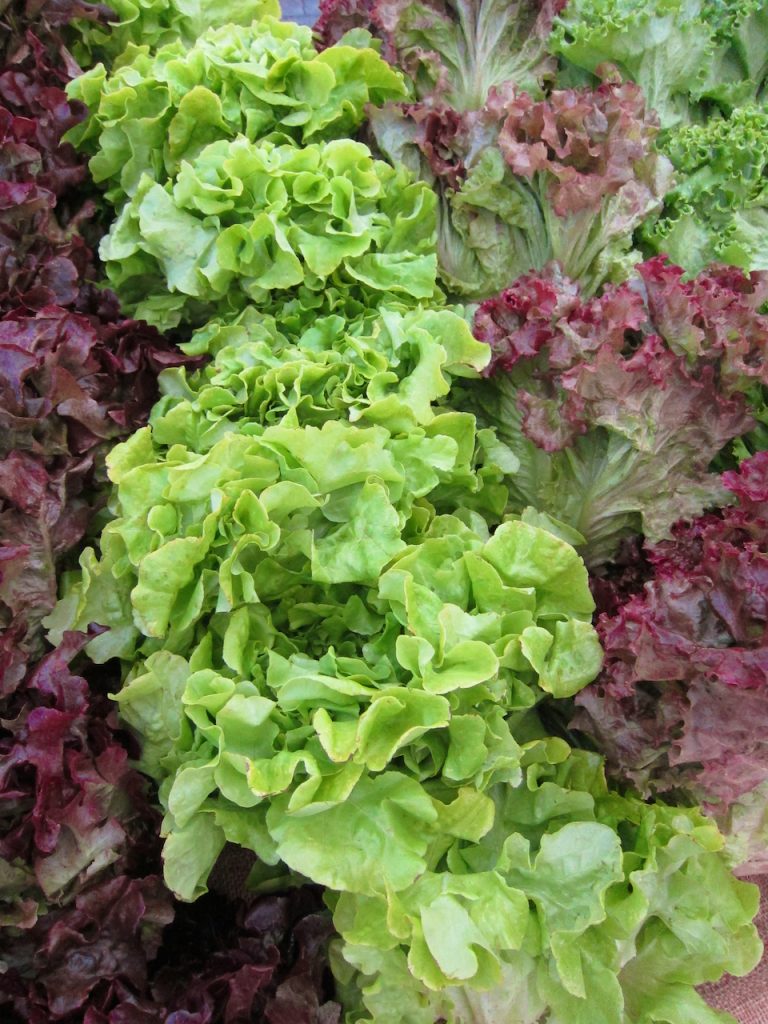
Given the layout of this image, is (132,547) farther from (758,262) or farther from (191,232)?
(758,262)

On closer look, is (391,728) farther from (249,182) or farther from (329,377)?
(249,182)

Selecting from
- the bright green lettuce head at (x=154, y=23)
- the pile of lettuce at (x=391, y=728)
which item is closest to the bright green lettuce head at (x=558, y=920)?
the pile of lettuce at (x=391, y=728)

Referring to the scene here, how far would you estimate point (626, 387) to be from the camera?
153 cm

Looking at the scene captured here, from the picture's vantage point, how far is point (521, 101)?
5.77ft

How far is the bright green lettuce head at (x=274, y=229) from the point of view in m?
1.73

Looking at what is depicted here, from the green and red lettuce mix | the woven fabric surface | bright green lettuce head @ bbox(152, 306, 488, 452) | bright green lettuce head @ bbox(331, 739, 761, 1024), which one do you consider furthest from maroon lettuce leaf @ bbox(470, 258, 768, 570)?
the woven fabric surface

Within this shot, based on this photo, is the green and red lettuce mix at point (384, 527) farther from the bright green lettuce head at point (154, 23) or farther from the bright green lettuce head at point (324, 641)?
the bright green lettuce head at point (154, 23)

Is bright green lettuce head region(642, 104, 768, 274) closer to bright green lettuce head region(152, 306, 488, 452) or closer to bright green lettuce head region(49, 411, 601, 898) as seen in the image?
bright green lettuce head region(152, 306, 488, 452)

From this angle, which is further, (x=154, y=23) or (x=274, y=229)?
(x=154, y=23)

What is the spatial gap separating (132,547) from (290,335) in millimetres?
579

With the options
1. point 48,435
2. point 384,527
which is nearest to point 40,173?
point 48,435

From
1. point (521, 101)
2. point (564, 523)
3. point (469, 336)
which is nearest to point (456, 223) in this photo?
point (521, 101)

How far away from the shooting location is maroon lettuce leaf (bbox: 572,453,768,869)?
1301mm

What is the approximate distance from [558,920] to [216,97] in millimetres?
1595
